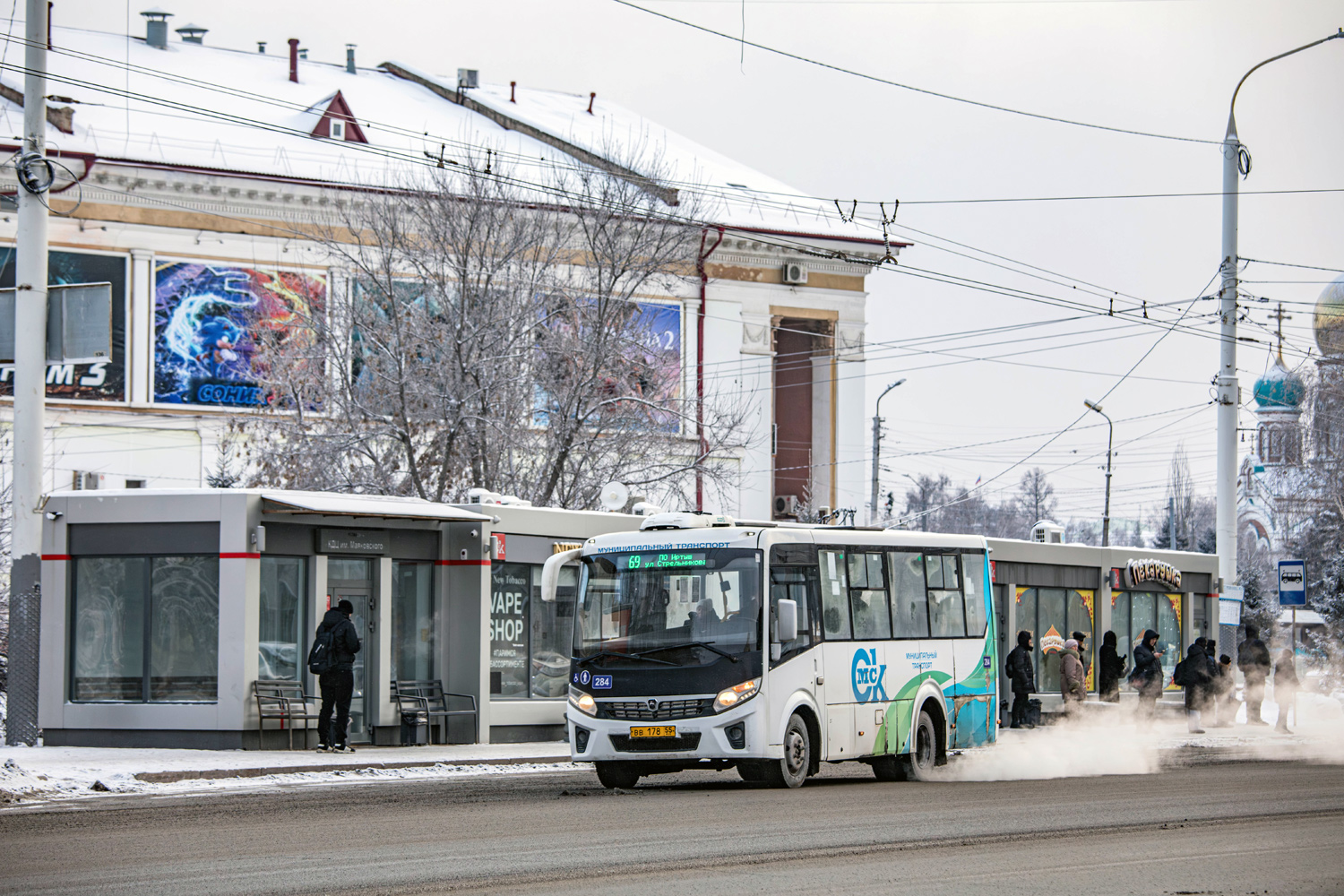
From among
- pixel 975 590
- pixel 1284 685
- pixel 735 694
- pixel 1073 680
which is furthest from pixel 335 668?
pixel 1284 685

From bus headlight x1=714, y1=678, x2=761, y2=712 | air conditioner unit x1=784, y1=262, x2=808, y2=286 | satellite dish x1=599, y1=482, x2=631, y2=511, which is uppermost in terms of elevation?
air conditioner unit x1=784, y1=262, x2=808, y2=286

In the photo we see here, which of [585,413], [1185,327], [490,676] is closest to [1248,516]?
[1185,327]

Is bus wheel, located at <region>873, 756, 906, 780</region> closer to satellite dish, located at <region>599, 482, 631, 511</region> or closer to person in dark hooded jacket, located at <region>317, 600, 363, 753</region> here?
person in dark hooded jacket, located at <region>317, 600, 363, 753</region>

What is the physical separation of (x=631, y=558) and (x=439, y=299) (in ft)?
51.6

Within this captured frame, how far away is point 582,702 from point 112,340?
29457 mm

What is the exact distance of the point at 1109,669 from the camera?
109 feet

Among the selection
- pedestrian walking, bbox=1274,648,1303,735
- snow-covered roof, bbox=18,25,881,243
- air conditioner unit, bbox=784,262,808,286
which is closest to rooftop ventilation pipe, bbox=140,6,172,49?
snow-covered roof, bbox=18,25,881,243

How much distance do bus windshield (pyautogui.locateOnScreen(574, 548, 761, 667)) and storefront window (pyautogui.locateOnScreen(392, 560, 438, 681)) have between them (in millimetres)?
6711

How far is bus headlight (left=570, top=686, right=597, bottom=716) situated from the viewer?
1770 centimetres

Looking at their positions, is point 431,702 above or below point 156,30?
below

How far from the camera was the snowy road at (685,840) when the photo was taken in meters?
10.4

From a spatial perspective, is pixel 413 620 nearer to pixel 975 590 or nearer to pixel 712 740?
pixel 975 590

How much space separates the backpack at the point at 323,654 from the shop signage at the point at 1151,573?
20.3 m

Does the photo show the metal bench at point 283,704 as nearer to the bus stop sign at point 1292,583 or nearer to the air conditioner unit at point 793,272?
the bus stop sign at point 1292,583
